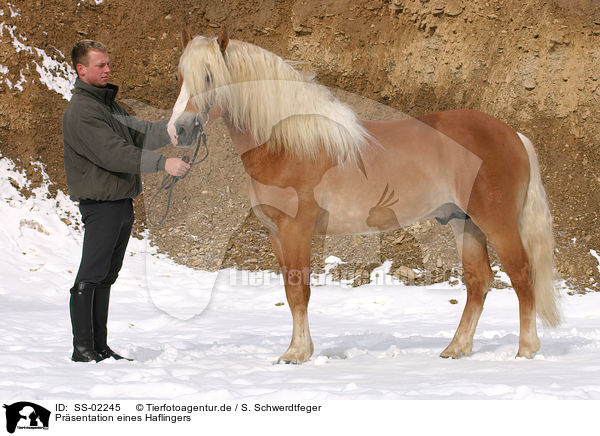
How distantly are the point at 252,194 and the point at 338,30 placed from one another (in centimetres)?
859

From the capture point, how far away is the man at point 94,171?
3713 mm

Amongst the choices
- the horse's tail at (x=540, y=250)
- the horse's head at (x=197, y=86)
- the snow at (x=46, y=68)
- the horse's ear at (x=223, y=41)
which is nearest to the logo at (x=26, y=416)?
the horse's head at (x=197, y=86)

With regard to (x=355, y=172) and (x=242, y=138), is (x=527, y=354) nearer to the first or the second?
(x=355, y=172)

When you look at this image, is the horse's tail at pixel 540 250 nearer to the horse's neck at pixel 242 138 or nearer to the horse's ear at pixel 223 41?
the horse's neck at pixel 242 138

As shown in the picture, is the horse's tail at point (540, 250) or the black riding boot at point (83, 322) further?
the horse's tail at point (540, 250)

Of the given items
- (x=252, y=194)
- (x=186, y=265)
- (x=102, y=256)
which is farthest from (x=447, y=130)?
(x=186, y=265)

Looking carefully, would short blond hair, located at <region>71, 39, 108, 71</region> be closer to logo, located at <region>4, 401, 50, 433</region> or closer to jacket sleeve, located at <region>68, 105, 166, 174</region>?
jacket sleeve, located at <region>68, 105, 166, 174</region>

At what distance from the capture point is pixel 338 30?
11758mm

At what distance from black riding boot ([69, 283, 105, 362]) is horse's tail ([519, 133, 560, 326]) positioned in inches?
122

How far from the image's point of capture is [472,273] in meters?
4.47

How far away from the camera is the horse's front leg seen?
3.91 meters

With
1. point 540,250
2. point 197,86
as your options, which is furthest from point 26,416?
point 540,250

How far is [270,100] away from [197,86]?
1.71ft

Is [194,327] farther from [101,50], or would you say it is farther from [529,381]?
[529,381]
